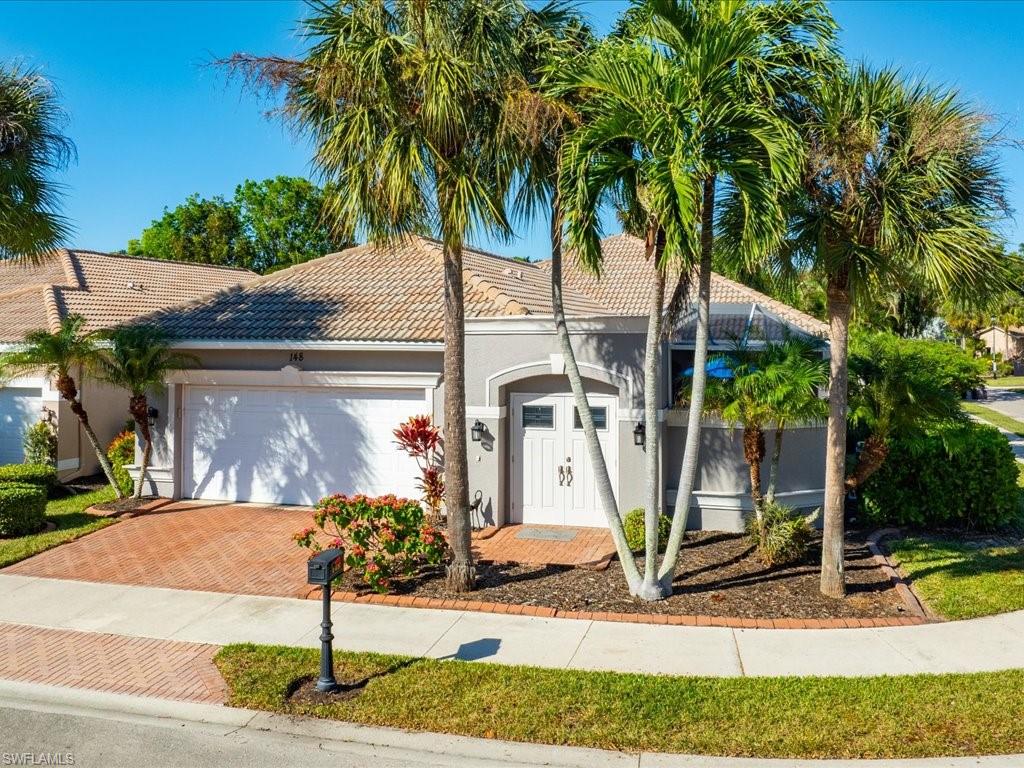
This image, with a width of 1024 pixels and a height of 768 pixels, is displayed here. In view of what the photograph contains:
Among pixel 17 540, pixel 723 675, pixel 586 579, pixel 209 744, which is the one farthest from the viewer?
pixel 17 540

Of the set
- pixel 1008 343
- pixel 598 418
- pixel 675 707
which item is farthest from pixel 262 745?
pixel 1008 343

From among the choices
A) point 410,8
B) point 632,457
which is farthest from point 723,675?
point 410,8

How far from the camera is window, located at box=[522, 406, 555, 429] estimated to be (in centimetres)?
1347

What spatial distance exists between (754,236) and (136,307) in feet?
56.1

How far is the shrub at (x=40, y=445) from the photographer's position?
16906mm

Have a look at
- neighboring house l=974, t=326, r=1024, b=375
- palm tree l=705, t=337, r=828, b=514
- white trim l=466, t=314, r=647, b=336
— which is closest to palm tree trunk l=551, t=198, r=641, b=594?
palm tree l=705, t=337, r=828, b=514

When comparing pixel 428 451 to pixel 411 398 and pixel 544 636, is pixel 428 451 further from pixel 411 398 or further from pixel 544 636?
pixel 544 636

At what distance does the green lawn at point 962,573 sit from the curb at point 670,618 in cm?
67

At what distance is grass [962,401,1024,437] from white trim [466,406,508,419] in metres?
21.9

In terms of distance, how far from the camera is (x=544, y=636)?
8.50 m

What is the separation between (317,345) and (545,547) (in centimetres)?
573

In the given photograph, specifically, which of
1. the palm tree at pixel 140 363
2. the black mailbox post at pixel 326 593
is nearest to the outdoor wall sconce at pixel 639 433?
the black mailbox post at pixel 326 593

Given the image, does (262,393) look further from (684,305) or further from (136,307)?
(684,305)

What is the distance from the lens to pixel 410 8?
9133 mm
